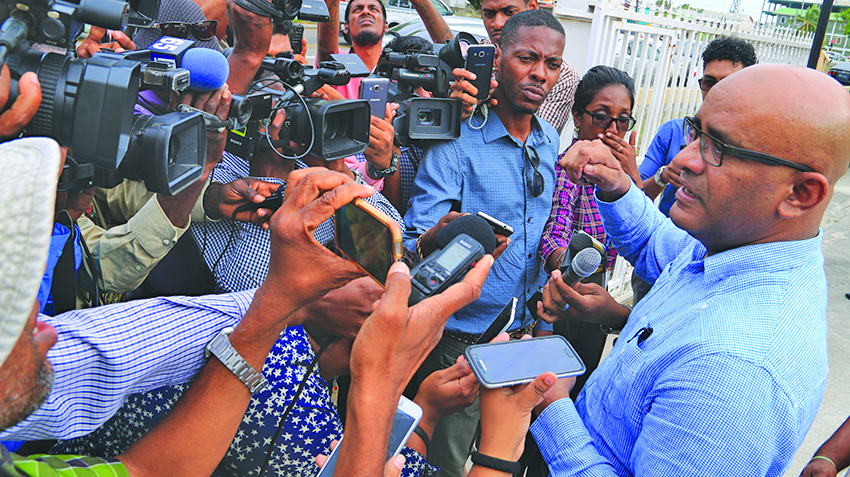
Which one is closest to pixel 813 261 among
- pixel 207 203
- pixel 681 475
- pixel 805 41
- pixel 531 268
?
pixel 681 475

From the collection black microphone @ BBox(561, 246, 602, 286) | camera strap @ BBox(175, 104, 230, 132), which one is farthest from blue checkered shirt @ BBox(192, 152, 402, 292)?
black microphone @ BBox(561, 246, 602, 286)

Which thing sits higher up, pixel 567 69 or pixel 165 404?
pixel 567 69

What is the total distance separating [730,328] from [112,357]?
129 cm

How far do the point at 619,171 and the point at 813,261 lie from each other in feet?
2.46

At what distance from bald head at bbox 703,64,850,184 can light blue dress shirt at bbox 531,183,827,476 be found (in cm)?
21

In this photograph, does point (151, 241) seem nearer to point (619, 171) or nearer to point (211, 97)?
point (211, 97)

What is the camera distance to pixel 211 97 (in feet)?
5.08

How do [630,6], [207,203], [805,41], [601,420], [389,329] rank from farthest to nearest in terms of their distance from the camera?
1. [805,41]
2. [630,6]
3. [207,203]
4. [601,420]
5. [389,329]

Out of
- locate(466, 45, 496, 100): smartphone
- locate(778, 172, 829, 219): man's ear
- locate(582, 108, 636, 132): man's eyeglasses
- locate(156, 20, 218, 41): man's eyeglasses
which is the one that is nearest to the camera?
locate(778, 172, 829, 219): man's ear

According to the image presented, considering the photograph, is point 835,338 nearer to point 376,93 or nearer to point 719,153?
point 719,153

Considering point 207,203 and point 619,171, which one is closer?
point 207,203

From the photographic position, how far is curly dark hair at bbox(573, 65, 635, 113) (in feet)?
9.75

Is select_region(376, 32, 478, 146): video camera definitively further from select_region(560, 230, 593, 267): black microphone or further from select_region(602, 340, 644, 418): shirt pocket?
select_region(602, 340, 644, 418): shirt pocket

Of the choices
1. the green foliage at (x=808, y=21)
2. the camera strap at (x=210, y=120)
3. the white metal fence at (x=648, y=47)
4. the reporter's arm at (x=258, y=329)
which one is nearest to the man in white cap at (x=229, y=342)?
the reporter's arm at (x=258, y=329)
